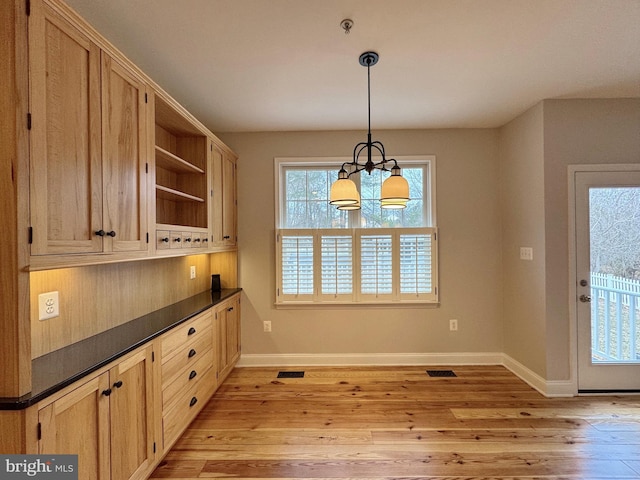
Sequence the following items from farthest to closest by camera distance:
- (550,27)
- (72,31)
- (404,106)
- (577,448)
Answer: (404,106) < (577,448) < (550,27) < (72,31)

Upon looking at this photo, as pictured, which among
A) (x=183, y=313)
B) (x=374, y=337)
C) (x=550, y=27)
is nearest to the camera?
(x=550, y=27)

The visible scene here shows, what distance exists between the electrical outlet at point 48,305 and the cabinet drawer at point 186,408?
0.89m

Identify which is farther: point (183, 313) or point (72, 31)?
point (183, 313)

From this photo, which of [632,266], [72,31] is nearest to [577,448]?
[632,266]

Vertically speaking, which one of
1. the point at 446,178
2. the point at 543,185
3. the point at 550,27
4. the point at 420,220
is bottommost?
the point at 420,220

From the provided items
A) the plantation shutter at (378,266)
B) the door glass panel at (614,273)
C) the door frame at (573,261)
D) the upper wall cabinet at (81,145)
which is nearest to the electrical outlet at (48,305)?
the upper wall cabinet at (81,145)

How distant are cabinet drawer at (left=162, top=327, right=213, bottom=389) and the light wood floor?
0.54 metres

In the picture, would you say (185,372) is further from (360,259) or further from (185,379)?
(360,259)

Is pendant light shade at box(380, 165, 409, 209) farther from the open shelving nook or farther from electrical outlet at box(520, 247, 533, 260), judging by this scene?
electrical outlet at box(520, 247, 533, 260)

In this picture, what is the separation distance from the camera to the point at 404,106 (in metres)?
2.98

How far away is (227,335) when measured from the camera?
3.14 meters

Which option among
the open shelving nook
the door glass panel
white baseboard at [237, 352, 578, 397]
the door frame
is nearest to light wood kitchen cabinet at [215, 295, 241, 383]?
white baseboard at [237, 352, 578, 397]

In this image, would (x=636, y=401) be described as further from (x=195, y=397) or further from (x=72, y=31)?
(x=72, y=31)

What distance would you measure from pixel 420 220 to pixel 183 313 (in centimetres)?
266
